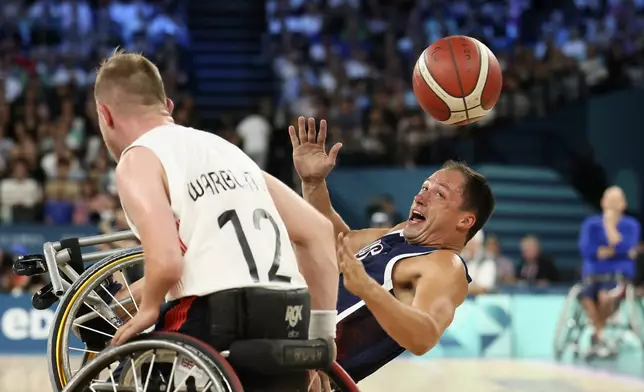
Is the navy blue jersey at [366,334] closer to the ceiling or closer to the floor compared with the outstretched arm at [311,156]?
closer to the floor

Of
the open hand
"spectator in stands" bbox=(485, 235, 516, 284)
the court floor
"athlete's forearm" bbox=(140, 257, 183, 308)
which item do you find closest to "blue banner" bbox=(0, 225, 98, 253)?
the court floor

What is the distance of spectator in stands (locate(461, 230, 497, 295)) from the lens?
12102 millimetres

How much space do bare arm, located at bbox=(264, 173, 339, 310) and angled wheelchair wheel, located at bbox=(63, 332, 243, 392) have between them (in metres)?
0.56

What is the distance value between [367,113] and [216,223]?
12.4 metres

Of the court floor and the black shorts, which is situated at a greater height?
the black shorts

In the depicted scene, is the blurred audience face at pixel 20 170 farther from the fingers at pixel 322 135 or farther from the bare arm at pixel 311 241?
the bare arm at pixel 311 241

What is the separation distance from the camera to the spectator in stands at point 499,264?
41.3 ft

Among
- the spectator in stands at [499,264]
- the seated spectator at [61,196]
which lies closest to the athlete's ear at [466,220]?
the spectator in stands at [499,264]

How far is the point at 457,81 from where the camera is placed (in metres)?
5.52

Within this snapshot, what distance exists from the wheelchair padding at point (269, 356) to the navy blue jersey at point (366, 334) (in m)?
1.10

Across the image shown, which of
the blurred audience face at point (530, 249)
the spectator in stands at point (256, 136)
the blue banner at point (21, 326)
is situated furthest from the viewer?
the spectator in stands at point (256, 136)

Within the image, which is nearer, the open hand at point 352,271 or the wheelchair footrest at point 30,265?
the open hand at point 352,271

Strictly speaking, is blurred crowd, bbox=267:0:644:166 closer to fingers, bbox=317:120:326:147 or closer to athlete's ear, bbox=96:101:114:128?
fingers, bbox=317:120:326:147

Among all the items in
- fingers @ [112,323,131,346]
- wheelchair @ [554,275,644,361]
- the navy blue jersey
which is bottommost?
wheelchair @ [554,275,644,361]
